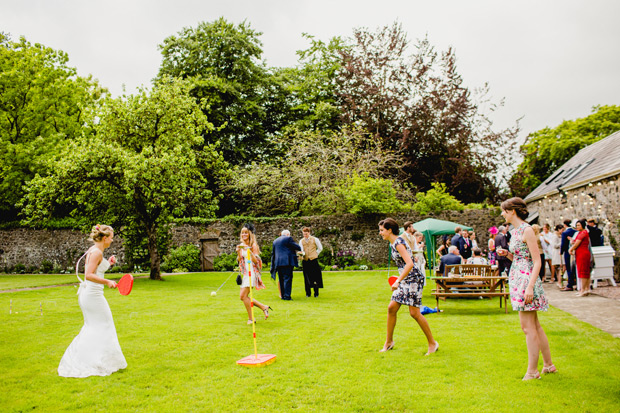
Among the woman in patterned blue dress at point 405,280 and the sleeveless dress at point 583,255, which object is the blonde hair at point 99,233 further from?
the sleeveless dress at point 583,255

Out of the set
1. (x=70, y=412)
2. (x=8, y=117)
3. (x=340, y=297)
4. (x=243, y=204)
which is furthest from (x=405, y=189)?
(x=70, y=412)

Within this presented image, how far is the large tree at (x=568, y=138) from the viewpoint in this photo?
118ft

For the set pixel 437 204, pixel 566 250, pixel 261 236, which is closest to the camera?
pixel 566 250

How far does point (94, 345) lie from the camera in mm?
5496

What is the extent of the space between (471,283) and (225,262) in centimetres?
1626

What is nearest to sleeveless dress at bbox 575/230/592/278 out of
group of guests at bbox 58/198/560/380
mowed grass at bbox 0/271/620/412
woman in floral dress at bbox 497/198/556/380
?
mowed grass at bbox 0/271/620/412

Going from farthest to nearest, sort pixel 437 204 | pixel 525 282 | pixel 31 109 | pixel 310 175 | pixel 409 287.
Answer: pixel 31 109 → pixel 310 175 → pixel 437 204 → pixel 409 287 → pixel 525 282

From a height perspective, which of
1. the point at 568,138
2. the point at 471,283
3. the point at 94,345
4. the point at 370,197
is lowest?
the point at 94,345

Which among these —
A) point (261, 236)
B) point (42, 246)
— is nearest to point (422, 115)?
point (261, 236)

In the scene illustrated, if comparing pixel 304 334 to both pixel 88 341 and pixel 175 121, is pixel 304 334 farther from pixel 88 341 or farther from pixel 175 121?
pixel 175 121

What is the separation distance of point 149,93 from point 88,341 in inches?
568

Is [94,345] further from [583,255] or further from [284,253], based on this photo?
[583,255]

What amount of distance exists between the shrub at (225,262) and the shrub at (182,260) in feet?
3.44

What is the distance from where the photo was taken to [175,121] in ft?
60.2
